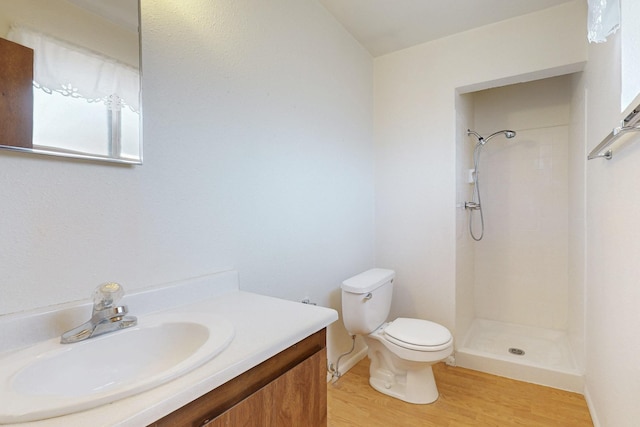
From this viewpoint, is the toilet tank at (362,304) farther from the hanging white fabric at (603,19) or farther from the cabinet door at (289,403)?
the hanging white fabric at (603,19)

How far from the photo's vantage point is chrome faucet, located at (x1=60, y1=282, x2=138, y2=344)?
789 millimetres

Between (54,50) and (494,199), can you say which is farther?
(494,199)

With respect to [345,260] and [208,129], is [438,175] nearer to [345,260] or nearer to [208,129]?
[345,260]

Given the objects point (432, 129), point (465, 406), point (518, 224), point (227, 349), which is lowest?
point (465, 406)

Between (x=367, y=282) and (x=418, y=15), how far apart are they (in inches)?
69.6

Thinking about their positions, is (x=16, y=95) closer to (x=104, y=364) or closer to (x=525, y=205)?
(x=104, y=364)

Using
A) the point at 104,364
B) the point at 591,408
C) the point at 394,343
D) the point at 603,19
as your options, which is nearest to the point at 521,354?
the point at 591,408

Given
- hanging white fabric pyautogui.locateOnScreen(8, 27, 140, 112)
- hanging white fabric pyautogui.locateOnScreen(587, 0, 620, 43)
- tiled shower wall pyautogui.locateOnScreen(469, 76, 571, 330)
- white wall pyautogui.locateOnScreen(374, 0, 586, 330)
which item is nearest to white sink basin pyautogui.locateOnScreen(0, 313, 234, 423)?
hanging white fabric pyautogui.locateOnScreen(8, 27, 140, 112)

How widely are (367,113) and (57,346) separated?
91.2 inches

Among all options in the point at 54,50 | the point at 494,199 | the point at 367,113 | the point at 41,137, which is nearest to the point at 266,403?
the point at 41,137

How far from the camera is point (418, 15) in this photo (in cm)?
200

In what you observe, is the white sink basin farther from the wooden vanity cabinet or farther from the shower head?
the shower head

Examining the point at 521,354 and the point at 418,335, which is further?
the point at 521,354

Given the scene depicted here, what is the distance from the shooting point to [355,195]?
2.31 metres
